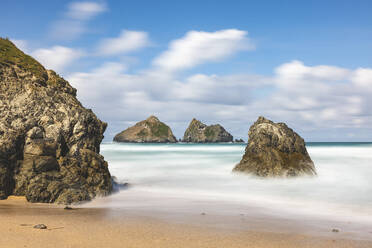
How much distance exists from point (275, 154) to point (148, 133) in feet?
521

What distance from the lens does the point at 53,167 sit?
1176 cm

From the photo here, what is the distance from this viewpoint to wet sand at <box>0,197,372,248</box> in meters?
6.54

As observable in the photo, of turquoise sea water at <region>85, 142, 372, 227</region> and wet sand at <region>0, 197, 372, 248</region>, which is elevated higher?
wet sand at <region>0, 197, 372, 248</region>

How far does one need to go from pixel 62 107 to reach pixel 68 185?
368 cm

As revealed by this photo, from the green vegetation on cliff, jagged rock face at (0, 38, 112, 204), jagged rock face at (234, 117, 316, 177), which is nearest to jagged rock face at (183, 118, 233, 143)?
jagged rock face at (234, 117, 316, 177)

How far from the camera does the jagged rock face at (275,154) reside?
764 inches

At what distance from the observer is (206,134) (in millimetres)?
173500

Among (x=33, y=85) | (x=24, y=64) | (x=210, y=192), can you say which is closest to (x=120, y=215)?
(x=210, y=192)

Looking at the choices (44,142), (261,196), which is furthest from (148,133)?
(44,142)

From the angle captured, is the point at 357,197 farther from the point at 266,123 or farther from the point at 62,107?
the point at 62,107

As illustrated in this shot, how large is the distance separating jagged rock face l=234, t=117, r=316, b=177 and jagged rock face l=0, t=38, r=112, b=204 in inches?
406

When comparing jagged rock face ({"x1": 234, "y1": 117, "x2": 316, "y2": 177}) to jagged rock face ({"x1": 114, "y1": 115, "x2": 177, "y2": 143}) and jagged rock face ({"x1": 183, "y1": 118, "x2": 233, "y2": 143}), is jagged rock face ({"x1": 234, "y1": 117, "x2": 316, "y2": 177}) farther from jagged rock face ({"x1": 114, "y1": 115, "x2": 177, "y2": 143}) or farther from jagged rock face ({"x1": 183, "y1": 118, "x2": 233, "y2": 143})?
jagged rock face ({"x1": 114, "y1": 115, "x2": 177, "y2": 143})

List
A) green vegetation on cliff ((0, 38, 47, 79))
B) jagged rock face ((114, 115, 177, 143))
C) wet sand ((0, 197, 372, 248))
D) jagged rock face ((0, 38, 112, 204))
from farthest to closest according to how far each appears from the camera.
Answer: jagged rock face ((114, 115, 177, 143)) < green vegetation on cliff ((0, 38, 47, 79)) < jagged rock face ((0, 38, 112, 204)) < wet sand ((0, 197, 372, 248))

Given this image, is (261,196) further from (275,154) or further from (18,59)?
(18,59)
